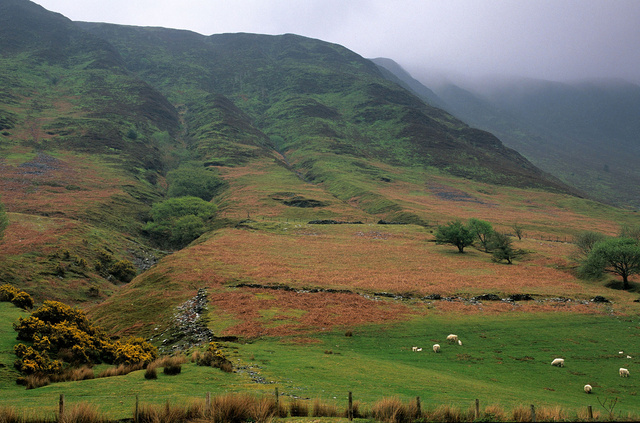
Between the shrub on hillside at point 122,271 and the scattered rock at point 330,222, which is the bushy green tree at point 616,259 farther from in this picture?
the shrub on hillside at point 122,271

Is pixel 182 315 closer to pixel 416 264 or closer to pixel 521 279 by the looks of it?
pixel 416 264

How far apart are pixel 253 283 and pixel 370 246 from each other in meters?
33.8

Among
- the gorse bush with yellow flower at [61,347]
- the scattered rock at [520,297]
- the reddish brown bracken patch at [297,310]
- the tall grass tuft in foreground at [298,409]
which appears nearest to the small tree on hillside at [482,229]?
the scattered rock at [520,297]

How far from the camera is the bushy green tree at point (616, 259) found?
159 ft

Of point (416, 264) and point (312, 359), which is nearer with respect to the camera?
point (312, 359)

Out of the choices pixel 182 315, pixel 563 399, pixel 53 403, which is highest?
pixel 53 403

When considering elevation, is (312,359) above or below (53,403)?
below

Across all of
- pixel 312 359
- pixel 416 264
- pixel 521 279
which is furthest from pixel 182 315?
pixel 521 279

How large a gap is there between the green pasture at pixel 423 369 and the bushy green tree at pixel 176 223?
6099cm

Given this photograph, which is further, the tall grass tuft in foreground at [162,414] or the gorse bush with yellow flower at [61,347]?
the gorse bush with yellow flower at [61,347]

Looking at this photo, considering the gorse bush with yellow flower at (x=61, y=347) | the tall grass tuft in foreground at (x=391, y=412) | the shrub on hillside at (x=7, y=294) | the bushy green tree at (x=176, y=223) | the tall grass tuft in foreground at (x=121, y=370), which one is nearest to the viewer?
the tall grass tuft in foreground at (x=391, y=412)

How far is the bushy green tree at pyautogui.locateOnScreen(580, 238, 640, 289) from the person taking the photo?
159 feet

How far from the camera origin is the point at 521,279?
4997 cm

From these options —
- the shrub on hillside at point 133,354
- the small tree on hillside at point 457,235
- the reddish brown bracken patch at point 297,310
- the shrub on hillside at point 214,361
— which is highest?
the small tree on hillside at point 457,235
